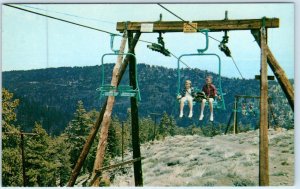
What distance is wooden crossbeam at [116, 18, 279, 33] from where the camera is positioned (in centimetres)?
809

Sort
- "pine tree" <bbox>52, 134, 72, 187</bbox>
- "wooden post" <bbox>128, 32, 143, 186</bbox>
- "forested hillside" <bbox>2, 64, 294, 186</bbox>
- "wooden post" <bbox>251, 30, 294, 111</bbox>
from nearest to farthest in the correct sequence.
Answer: "wooden post" <bbox>251, 30, 294, 111</bbox>, "wooden post" <bbox>128, 32, 143, 186</bbox>, "forested hillside" <bbox>2, 64, 294, 186</bbox>, "pine tree" <bbox>52, 134, 72, 187</bbox>

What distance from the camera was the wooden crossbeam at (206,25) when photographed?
318 inches

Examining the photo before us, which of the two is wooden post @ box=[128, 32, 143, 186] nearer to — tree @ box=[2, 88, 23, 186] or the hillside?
the hillside

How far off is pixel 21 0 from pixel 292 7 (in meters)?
5.67

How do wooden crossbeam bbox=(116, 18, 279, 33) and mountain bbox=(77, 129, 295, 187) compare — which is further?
mountain bbox=(77, 129, 295, 187)

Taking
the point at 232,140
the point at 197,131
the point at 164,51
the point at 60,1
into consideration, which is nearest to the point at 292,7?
the point at 164,51

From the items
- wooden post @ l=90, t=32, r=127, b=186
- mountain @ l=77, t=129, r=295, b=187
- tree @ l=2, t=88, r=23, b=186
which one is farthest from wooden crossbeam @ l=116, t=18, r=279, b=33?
tree @ l=2, t=88, r=23, b=186

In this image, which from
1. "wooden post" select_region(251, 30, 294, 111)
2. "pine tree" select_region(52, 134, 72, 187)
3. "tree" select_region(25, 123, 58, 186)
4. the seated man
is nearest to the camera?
"wooden post" select_region(251, 30, 294, 111)

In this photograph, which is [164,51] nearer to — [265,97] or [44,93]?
[265,97]

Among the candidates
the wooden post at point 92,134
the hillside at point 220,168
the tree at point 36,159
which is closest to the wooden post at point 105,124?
the wooden post at point 92,134

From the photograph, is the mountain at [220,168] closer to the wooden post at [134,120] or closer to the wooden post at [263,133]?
the wooden post at [134,120]

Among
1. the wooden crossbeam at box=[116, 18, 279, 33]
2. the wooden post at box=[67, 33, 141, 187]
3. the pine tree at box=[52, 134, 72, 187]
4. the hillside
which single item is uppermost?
the wooden crossbeam at box=[116, 18, 279, 33]

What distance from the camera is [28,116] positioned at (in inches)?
3209

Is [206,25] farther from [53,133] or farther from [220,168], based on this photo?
[53,133]
